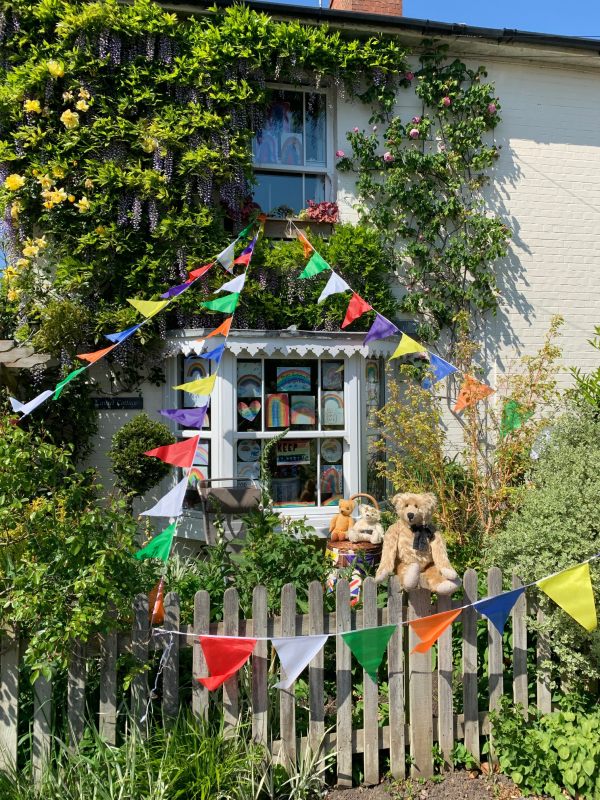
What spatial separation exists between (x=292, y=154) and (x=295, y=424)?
331 cm

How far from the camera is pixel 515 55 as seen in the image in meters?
8.36

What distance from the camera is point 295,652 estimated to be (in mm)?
3346

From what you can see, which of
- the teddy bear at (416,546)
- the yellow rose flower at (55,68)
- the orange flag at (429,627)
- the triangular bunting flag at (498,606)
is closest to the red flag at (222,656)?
the orange flag at (429,627)

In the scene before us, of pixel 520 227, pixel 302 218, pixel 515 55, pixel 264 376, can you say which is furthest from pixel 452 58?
pixel 264 376

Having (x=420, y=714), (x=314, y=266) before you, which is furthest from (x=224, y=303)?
(x=420, y=714)

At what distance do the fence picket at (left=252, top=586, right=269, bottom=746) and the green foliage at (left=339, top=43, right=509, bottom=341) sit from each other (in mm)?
5184

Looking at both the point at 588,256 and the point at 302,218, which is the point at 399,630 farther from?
the point at 588,256

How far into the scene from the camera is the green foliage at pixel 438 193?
7973mm

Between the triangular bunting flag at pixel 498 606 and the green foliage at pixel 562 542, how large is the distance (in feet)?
1.04

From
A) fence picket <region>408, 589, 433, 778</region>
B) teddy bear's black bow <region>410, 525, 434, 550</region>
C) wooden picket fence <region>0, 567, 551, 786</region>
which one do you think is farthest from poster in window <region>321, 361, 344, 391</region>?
fence picket <region>408, 589, 433, 778</region>

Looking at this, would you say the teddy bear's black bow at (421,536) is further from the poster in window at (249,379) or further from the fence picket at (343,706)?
the poster in window at (249,379)

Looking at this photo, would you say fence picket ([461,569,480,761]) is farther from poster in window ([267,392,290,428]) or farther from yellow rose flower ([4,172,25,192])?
yellow rose flower ([4,172,25,192])

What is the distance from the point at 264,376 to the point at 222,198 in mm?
2054

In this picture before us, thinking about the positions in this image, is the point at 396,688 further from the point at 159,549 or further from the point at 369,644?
the point at 159,549
